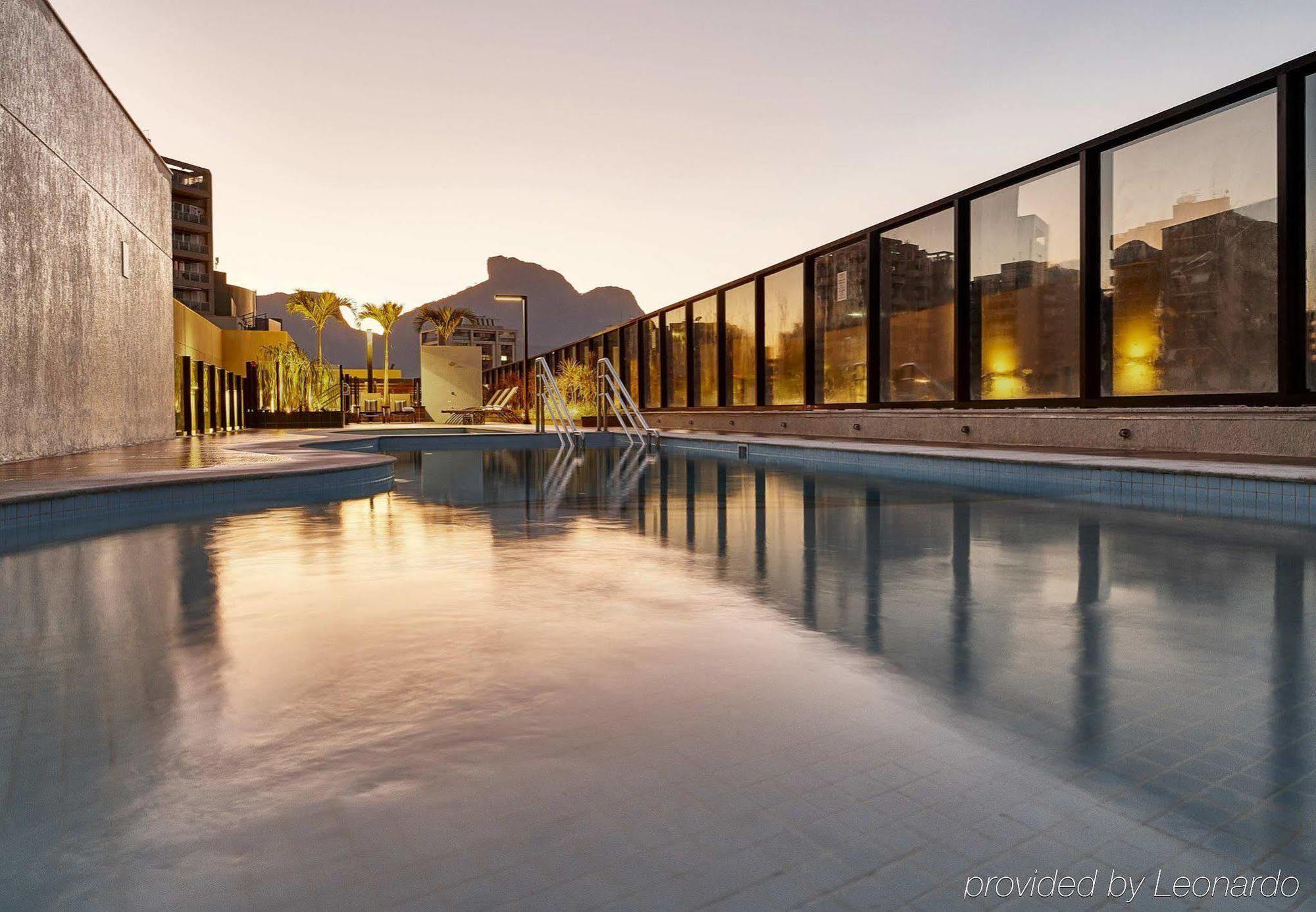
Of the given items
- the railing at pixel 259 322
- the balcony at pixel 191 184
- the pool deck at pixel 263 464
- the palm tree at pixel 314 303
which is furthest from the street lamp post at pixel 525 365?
the balcony at pixel 191 184

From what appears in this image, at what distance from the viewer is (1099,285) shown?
8477 millimetres

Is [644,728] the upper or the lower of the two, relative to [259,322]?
lower

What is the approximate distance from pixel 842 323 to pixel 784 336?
1.86 m

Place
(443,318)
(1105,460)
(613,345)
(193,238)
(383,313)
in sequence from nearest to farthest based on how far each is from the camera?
(1105,460) → (613,345) → (383,313) → (443,318) → (193,238)

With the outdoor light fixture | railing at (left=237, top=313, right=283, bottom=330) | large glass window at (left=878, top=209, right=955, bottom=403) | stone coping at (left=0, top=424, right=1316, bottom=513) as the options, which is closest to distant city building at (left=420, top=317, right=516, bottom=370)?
the outdoor light fixture

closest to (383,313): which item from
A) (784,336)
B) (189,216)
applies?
(189,216)

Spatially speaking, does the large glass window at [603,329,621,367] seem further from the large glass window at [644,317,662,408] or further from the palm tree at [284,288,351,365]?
the palm tree at [284,288,351,365]

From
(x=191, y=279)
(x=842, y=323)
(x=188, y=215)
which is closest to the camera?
(x=842, y=323)

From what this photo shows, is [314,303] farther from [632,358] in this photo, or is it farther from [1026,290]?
[1026,290]

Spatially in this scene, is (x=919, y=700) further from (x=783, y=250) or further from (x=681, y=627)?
(x=783, y=250)

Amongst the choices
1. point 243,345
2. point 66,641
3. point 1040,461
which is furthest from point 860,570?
point 243,345

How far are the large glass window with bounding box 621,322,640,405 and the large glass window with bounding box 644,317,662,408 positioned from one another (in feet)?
1.91

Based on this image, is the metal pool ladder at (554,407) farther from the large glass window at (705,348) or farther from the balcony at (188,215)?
the balcony at (188,215)

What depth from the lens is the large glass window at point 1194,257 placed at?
7.11m
